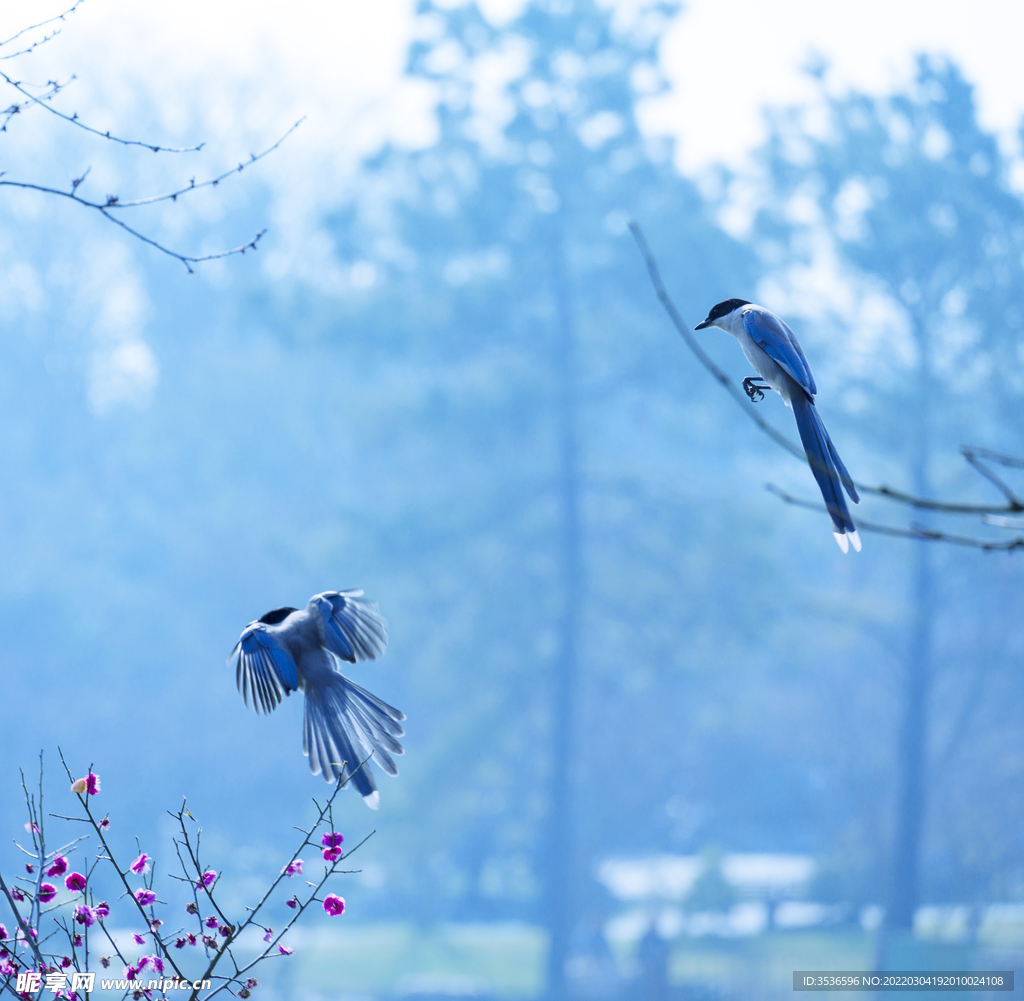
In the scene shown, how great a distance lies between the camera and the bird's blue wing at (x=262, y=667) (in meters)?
1.51

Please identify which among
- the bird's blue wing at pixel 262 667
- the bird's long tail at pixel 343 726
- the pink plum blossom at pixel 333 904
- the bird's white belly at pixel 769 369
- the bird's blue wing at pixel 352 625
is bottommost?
the pink plum blossom at pixel 333 904

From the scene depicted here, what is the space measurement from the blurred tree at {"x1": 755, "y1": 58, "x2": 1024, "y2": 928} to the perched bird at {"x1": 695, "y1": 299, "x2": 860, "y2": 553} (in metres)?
12.6

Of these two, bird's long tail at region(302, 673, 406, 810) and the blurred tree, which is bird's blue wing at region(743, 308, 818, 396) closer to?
bird's long tail at region(302, 673, 406, 810)

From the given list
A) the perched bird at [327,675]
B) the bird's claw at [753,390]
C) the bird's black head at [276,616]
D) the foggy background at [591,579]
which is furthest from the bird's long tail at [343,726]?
the foggy background at [591,579]

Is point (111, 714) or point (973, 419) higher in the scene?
point (973, 419)

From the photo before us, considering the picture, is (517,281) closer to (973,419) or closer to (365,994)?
(973,419)

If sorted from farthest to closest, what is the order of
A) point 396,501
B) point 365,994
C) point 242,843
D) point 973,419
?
point 396,501 < point 242,843 < point 973,419 < point 365,994

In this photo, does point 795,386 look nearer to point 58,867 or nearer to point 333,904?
point 333,904

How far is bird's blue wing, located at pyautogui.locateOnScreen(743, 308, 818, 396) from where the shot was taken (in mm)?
1229

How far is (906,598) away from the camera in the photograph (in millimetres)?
16891

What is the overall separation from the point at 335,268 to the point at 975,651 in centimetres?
1049

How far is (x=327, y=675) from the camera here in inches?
63.1

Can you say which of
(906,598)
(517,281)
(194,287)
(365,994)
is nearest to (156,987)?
(365,994)

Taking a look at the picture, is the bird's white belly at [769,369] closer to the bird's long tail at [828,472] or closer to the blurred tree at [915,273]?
the bird's long tail at [828,472]
